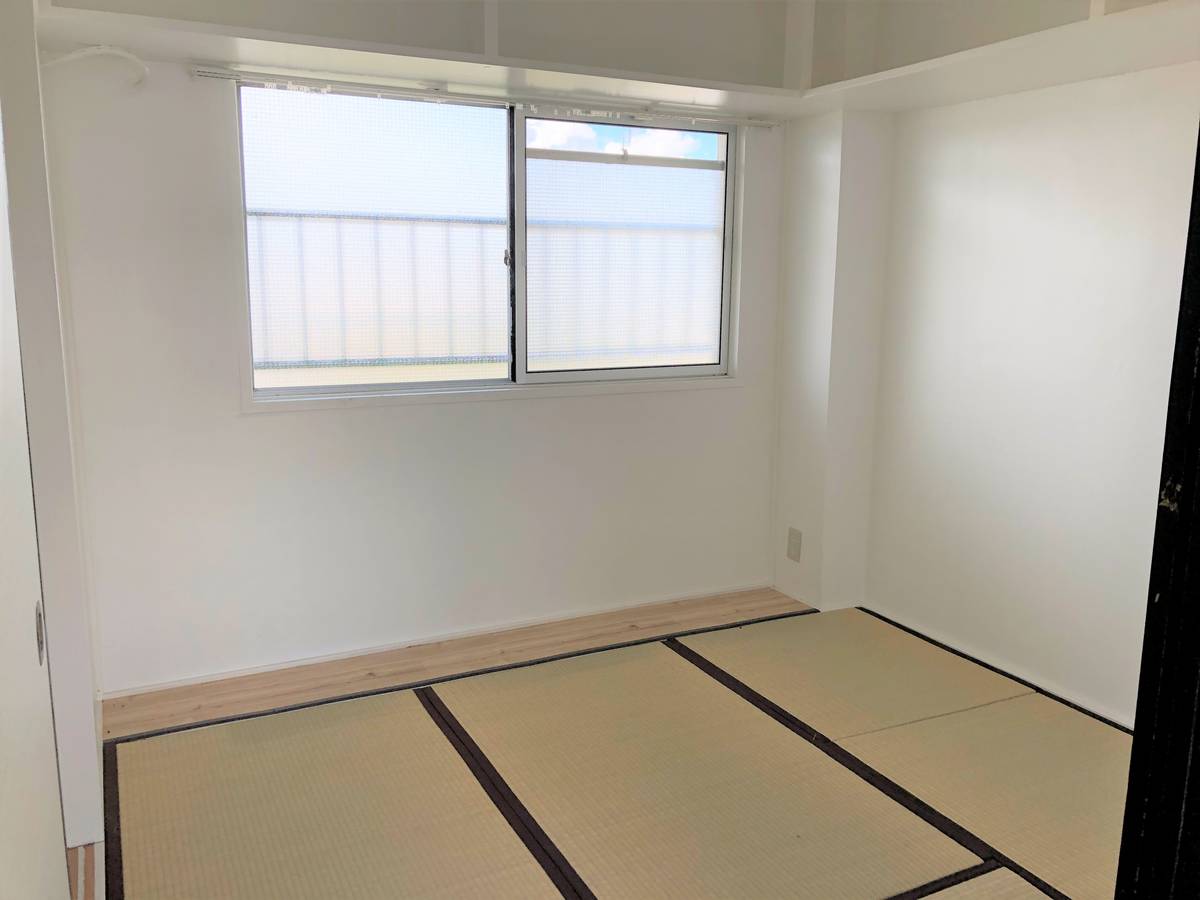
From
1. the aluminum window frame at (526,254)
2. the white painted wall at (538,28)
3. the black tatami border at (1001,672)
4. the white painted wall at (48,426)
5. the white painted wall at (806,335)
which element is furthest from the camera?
the white painted wall at (806,335)

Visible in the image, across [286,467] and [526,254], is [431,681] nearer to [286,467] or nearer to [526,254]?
[286,467]

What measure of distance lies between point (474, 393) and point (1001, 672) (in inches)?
86.3

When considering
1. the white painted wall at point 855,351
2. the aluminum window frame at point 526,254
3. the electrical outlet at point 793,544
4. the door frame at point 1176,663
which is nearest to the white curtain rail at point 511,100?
the aluminum window frame at point 526,254

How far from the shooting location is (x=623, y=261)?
3857 mm

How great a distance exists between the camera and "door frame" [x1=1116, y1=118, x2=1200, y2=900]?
587 mm

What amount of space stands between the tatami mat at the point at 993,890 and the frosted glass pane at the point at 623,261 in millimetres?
2332

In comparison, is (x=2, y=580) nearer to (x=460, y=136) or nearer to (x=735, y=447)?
(x=460, y=136)

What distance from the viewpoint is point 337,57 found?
2906 mm

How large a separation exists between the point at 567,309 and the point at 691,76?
1019 millimetres

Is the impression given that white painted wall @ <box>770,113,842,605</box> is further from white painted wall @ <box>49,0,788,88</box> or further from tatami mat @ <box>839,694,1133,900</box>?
tatami mat @ <box>839,694,1133,900</box>

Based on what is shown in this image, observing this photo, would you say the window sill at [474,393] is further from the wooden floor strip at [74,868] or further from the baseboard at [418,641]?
the wooden floor strip at [74,868]

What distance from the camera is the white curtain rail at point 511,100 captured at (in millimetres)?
3061

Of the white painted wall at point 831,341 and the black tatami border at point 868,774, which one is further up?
the white painted wall at point 831,341

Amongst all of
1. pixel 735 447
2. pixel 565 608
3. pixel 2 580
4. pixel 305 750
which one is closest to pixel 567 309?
pixel 735 447
